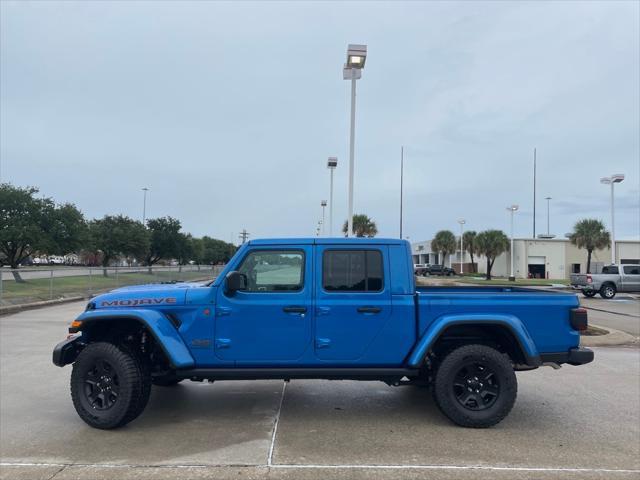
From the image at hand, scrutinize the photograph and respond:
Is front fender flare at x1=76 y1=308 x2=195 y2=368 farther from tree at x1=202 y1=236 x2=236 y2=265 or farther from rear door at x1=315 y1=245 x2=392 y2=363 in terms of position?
tree at x1=202 y1=236 x2=236 y2=265

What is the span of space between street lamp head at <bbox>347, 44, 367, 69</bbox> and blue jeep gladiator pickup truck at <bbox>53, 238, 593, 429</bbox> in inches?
338

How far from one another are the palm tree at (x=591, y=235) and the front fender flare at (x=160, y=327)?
2118 inches

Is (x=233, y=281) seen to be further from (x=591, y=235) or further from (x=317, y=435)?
(x=591, y=235)

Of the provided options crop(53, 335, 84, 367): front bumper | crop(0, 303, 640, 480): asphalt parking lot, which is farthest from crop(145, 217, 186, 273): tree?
crop(53, 335, 84, 367): front bumper

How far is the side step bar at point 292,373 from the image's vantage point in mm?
4980

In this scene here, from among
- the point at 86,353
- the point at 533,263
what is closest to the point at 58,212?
the point at 86,353

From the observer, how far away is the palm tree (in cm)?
5084

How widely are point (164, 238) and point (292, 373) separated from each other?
3834cm

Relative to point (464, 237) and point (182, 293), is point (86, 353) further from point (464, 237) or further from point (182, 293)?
point (464, 237)

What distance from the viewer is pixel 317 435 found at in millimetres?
4832

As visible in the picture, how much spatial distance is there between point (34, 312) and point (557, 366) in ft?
49.3

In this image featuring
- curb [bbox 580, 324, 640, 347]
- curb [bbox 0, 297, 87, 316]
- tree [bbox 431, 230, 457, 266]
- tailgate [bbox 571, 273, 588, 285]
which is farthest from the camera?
tree [bbox 431, 230, 457, 266]

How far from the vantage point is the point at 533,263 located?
55.7 metres

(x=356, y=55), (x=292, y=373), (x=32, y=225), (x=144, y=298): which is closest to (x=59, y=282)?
(x=32, y=225)
